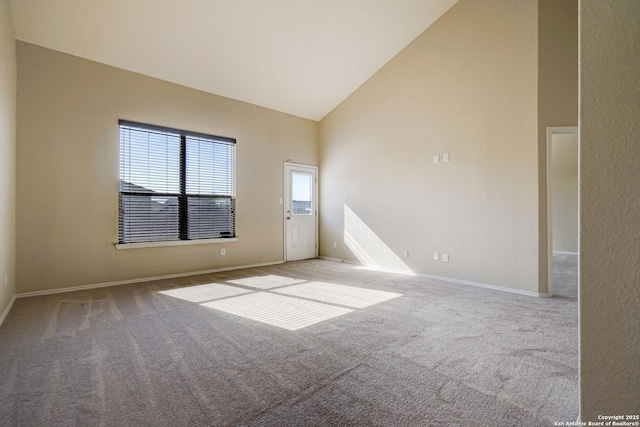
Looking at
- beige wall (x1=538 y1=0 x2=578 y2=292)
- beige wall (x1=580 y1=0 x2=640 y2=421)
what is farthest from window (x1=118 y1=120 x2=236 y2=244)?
beige wall (x1=580 y1=0 x2=640 y2=421)

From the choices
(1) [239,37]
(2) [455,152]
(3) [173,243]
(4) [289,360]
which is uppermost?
(1) [239,37]

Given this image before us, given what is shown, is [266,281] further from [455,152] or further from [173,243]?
[455,152]

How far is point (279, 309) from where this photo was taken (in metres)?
3.62

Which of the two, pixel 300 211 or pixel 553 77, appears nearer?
pixel 553 77

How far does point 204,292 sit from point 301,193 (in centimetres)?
343

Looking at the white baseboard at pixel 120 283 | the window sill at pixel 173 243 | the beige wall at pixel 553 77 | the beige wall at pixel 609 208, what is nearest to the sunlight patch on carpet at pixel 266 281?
the white baseboard at pixel 120 283

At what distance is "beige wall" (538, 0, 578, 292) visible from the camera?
406 cm

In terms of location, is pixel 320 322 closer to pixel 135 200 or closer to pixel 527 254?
pixel 527 254

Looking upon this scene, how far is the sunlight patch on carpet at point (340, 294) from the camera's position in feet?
12.9

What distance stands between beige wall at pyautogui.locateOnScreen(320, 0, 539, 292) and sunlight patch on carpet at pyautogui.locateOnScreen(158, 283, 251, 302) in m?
2.93

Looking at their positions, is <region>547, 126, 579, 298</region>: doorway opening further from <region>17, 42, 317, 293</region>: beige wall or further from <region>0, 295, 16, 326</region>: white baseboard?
<region>0, 295, 16, 326</region>: white baseboard

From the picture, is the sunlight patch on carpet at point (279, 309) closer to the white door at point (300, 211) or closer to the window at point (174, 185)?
the window at point (174, 185)

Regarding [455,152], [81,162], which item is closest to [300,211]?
[455,152]

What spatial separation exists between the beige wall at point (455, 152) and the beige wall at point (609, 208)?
3.36 meters
